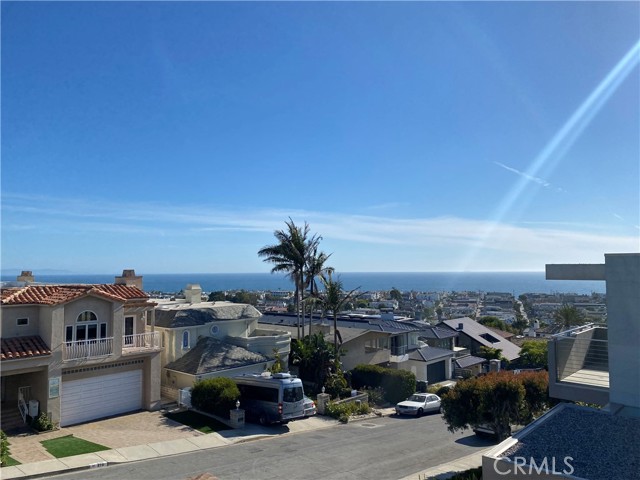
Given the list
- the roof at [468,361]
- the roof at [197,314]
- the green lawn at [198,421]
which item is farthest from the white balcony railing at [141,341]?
the roof at [468,361]

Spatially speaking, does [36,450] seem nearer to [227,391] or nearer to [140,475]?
[140,475]

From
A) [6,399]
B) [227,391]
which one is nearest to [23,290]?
[6,399]

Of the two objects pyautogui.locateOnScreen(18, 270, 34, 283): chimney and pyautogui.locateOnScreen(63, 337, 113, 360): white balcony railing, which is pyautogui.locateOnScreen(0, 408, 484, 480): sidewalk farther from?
pyautogui.locateOnScreen(18, 270, 34, 283): chimney

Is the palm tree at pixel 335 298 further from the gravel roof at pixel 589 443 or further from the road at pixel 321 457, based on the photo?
the gravel roof at pixel 589 443

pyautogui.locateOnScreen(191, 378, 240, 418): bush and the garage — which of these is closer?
pyautogui.locateOnScreen(191, 378, 240, 418): bush

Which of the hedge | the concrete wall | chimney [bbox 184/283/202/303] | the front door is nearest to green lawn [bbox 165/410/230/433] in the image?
the front door
